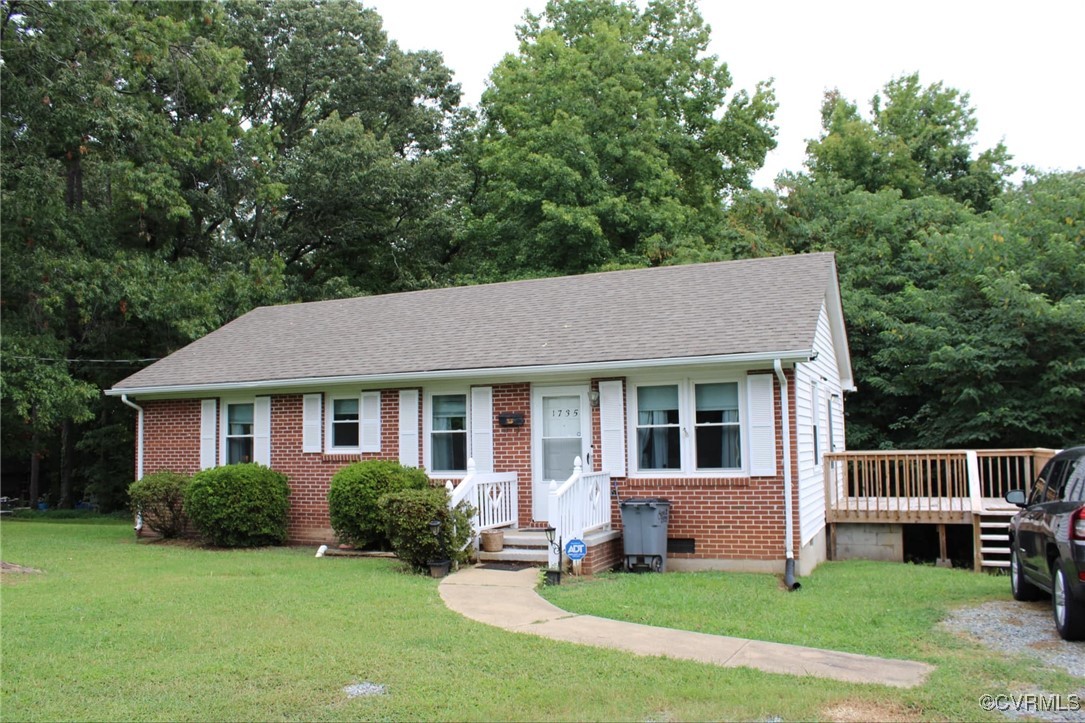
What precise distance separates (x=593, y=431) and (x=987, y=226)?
12086mm

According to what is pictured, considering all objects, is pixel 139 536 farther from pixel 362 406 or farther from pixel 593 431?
pixel 593 431

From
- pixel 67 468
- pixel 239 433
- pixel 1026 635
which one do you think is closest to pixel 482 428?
pixel 239 433

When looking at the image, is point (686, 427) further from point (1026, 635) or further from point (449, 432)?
point (1026, 635)

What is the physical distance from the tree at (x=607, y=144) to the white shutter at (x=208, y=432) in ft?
40.6

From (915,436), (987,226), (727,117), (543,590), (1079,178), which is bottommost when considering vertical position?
(543,590)

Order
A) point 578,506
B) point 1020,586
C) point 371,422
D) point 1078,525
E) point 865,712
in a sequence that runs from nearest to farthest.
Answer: point 865,712 < point 1078,525 < point 1020,586 < point 578,506 < point 371,422

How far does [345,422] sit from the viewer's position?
15.4 metres

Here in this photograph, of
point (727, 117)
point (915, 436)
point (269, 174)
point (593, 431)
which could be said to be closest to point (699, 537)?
point (593, 431)

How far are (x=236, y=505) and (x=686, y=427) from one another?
732 centimetres

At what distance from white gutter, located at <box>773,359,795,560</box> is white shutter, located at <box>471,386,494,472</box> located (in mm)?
4464

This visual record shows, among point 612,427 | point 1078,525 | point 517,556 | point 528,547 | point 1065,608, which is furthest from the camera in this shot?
point 612,427

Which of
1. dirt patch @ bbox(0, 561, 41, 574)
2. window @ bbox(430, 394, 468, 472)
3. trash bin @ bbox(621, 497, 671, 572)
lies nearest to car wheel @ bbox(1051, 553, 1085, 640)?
trash bin @ bbox(621, 497, 671, 572)

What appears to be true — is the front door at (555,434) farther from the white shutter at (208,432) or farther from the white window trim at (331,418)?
the white shutter at (208,432)

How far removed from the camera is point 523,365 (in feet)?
44.2
